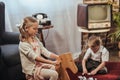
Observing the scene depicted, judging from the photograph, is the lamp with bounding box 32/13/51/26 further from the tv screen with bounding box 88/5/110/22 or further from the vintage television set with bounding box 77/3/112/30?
the tv screen with bounding box 88/5/110/22

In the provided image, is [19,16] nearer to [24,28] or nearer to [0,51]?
[0,51]

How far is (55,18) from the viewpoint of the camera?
3916mm

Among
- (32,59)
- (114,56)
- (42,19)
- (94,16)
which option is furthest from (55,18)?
(32,59)

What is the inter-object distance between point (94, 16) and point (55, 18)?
64cm

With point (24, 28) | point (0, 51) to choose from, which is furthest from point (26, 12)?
point (24, 28)

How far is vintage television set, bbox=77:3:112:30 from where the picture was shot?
3578mm

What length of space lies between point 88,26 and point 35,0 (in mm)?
899

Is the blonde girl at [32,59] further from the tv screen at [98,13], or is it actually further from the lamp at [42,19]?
the tv screen at [98,13]

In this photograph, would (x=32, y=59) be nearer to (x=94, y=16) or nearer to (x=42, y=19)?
(x=42, y=19)

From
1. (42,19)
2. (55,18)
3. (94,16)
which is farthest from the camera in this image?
(55,18)

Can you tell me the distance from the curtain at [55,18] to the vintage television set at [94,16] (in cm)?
27

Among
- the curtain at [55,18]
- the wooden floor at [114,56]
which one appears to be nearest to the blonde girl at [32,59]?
the curtain at [55,18]

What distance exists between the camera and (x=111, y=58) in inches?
153

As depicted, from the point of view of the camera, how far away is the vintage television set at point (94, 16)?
11.7ft
